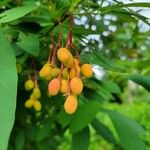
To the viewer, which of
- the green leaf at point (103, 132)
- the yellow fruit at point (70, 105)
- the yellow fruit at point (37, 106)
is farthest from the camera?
the green leaf at point (103, 132)

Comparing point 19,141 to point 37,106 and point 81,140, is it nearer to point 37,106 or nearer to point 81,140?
point 81,140

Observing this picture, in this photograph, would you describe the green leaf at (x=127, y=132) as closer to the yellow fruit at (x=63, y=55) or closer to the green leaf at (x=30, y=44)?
the green leaf at (x=30, y=44)

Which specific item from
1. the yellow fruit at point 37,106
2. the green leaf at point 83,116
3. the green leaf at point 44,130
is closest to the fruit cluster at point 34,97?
Result: the yellow fruit at point 37,106

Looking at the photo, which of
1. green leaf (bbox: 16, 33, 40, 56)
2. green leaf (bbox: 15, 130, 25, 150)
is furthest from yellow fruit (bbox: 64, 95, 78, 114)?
green leaf (bbox: 15, 130, 25, 150)

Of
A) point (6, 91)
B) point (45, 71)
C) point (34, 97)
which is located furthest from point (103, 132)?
point (6, 91)

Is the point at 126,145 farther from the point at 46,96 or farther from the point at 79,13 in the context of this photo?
the point at 79,13

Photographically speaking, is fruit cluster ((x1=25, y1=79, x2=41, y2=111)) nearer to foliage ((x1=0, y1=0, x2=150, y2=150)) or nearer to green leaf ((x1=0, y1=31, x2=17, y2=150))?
foliage ((x1=0, y1=0, x2=150, y2=150))

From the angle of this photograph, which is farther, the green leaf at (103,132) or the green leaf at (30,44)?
the green leaf at (103,132)
